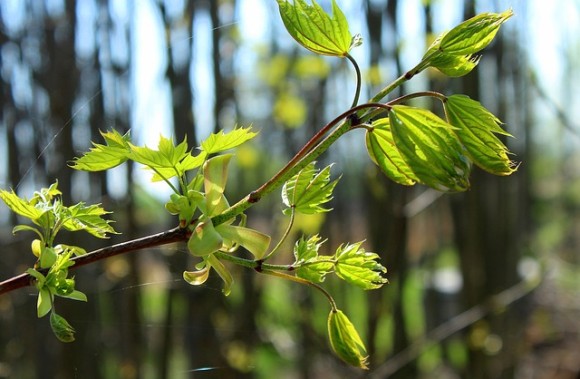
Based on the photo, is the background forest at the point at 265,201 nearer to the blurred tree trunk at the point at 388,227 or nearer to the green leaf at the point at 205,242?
the blurred tree trunk at the point at 388,227

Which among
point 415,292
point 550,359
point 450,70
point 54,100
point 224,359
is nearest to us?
point 450,70

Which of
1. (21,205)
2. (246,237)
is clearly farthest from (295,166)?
(21,205)

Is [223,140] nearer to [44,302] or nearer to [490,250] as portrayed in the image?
[44,302]

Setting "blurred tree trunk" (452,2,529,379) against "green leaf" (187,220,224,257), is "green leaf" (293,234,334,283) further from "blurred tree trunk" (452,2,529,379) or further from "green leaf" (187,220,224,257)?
"blurred tree trunk" (452,2,529,379)

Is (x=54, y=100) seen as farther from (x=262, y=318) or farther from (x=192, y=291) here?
(x=262, y=318)

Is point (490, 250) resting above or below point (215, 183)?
below

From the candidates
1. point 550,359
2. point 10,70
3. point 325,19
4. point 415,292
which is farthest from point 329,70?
point 550,359
